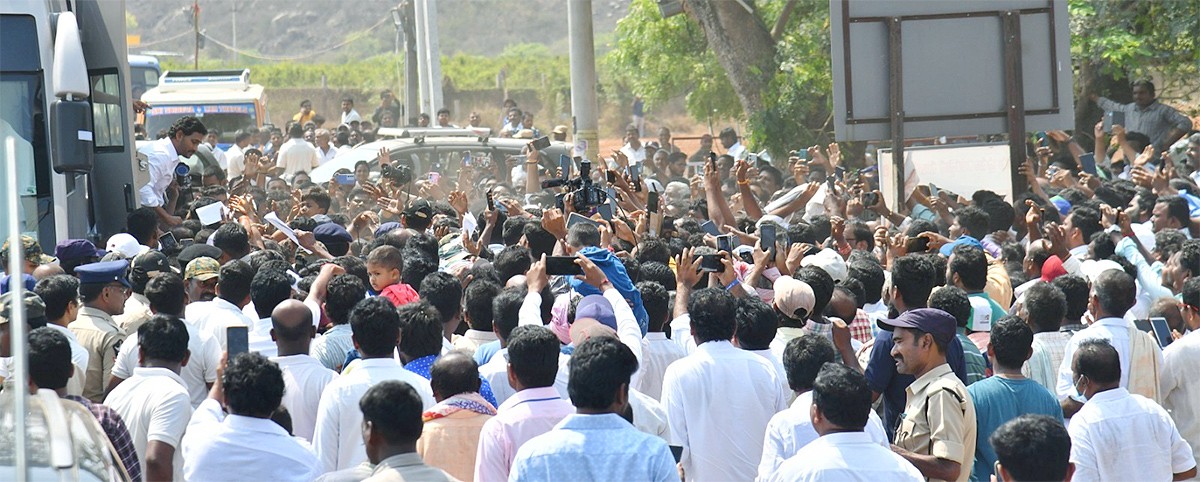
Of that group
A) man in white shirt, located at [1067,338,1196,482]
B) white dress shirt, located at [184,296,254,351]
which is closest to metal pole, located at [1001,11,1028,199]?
man in white shirt, located at [1067,338,1196,482]

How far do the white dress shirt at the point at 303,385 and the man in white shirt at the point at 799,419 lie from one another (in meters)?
1.82

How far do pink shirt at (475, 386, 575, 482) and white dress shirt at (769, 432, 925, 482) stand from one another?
2.77ft

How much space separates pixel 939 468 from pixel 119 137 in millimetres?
7832

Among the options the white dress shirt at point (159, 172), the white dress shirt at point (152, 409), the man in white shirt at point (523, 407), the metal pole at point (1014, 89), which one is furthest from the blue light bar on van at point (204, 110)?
the man in white shirt at point (523, 407)

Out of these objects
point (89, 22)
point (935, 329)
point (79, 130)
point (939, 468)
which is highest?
point (89, 22)

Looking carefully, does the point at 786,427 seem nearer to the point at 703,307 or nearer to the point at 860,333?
the point at 703,307

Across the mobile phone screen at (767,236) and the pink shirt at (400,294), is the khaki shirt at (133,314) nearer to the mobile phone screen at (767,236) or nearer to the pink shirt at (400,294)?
the pink shirt at (400,294)

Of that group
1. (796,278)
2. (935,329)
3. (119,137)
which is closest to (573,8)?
(119,137)

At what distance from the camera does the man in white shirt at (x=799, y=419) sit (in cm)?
463

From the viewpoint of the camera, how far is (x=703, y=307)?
17.2 feet

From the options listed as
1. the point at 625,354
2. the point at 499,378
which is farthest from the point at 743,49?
the point at 625,354

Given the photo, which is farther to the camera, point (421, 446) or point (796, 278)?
point (796, 278)

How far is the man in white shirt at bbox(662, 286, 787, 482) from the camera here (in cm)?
519

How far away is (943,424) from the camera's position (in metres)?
4.73
